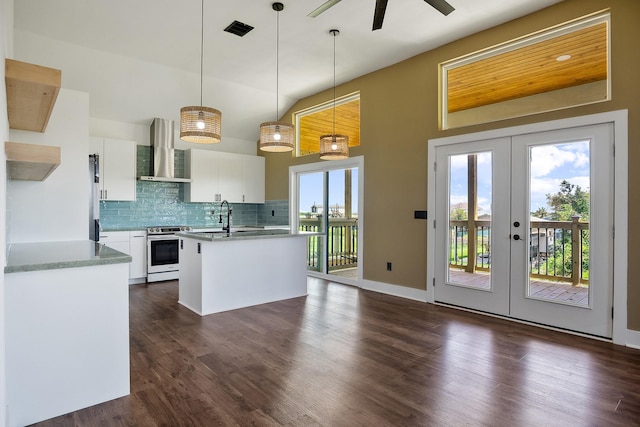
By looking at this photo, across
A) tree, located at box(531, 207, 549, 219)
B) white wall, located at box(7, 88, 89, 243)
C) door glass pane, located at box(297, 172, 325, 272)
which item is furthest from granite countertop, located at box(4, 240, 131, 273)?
door glass pane, located at box(297, 172, 325, 272)

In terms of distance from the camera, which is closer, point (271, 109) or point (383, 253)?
point (383, 253)

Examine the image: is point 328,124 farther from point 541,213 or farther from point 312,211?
point 541,213

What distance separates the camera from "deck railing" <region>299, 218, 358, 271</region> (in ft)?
19.3

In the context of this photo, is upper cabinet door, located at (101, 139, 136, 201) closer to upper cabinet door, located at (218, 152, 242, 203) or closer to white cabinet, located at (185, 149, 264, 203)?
white cabinet, located at (185, 149, 264, 203)

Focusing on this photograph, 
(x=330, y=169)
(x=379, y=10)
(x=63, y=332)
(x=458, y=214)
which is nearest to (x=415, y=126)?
(x=458, y=214)

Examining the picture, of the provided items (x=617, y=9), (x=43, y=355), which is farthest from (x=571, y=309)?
(x=43, y=355)

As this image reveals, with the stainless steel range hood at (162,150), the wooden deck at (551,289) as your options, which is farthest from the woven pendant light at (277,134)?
the stainless steel range hood at (162,150)

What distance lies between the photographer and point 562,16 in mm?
3482

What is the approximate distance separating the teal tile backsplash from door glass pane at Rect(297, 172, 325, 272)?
41 cm

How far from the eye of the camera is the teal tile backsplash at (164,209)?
5.95 meters

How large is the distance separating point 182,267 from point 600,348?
4417mm

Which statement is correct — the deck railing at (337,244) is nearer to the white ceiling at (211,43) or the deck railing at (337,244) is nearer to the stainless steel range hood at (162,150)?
the white ceiling at (211,43)

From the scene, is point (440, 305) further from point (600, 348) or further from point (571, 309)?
point (600, 348)

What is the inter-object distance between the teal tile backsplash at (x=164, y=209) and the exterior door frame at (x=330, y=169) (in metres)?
0.20
